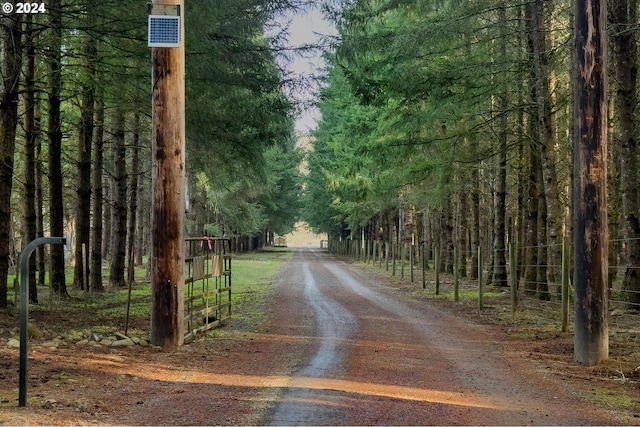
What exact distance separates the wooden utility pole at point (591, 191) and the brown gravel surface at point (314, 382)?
553 millimetres

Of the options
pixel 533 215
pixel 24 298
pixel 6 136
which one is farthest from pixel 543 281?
pixel 24 298

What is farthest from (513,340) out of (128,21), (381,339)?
(128,21)

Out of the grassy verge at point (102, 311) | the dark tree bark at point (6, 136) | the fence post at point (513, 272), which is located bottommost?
the grassy verge at point (102, 311)

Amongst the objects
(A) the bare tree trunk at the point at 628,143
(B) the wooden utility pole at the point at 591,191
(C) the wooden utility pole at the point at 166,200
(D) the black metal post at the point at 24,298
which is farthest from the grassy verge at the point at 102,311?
(A) the bare tree trunk at the point at 628,143

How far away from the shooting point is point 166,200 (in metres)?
8.72

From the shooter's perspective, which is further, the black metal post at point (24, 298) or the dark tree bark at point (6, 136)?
the dark tree bark at point (6, 136)

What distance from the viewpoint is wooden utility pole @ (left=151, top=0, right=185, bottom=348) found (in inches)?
343

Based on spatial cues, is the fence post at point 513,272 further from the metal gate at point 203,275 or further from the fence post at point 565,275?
the metal gate at point 203,275

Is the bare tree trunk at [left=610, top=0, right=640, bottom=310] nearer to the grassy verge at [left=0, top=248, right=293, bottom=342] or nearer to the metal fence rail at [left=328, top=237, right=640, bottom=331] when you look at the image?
the metal fence rail at [left=328, top=237, right=640, bottom=331]

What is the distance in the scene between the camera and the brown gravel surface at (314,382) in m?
5.25

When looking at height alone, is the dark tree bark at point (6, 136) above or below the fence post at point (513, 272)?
above

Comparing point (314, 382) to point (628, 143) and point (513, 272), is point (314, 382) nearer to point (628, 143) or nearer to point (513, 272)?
point (513, 272)

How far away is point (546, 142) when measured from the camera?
1430cm

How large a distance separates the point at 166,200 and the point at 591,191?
572 centimetres
